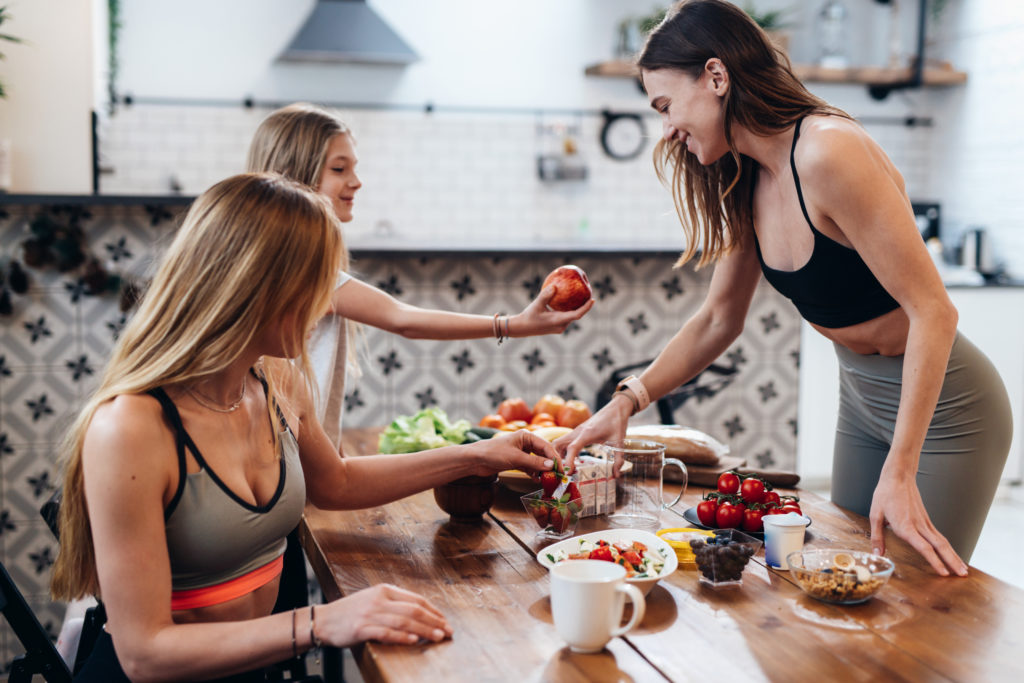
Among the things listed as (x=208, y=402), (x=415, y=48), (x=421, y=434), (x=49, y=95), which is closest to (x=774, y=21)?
(x=415, y=48)

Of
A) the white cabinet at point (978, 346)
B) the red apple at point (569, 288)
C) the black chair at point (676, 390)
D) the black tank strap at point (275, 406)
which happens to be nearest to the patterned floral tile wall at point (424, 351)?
the black chair at point (676, 390)

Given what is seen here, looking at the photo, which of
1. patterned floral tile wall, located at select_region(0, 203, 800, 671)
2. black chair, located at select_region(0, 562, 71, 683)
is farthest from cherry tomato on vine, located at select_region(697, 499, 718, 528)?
patterned floral tile wall, located at select_region(0, 203, 800, 671)

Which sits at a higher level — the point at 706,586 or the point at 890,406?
the point at 890,406

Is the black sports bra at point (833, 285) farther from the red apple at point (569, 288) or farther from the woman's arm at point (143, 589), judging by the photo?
the woman's arm at point (143, 589)

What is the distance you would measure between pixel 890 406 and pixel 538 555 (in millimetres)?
818

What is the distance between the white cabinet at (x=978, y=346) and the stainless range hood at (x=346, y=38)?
235cm

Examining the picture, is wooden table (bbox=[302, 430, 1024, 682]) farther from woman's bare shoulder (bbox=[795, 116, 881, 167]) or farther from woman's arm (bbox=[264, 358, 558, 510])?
woman's bare shoulder (bbox=[795, 116, 881, 167])

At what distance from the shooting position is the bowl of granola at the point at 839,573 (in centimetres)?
120

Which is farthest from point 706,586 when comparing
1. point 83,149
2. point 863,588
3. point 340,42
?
point 340,42

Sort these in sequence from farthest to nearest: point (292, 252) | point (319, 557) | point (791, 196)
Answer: point (791, 196)
point (319, 557)
point (292, 252)

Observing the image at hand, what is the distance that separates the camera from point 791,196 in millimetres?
1681

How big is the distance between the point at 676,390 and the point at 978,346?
205 cm

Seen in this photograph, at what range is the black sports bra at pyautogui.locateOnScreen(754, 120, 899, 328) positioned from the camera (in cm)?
163

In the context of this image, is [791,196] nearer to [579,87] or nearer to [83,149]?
[83,149]
